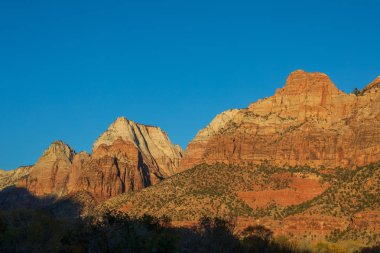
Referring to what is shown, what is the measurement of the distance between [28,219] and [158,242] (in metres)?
34.2

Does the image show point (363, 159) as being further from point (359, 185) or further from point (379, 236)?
point (379, 236)

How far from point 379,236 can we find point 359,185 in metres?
25.6

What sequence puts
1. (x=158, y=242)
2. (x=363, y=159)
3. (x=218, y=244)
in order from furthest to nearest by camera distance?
(x=363, y=159) < (x=218, y=244) < (x=158, y=242)

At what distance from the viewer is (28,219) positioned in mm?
120875

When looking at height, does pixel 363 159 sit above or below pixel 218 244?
above

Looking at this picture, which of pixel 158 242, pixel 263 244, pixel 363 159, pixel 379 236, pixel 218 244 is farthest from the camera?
pixel 363 159

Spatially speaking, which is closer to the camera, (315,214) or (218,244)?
(218,244)

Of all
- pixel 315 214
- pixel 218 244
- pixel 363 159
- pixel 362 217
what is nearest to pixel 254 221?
pixel 315 214

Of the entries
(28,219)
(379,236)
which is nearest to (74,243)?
(28,219)

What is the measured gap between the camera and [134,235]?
97.9 meters

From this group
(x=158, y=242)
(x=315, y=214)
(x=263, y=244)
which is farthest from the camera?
(x=315, y=214)

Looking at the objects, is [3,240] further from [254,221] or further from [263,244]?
[254,221]

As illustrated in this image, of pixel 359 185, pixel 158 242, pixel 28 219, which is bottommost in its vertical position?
pixel 158 242

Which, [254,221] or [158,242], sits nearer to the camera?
[158,242]
